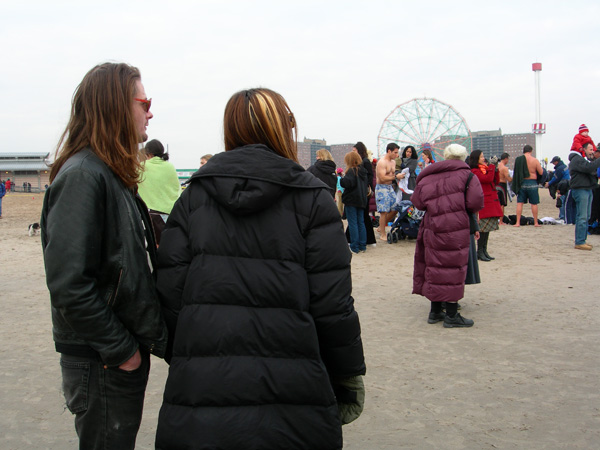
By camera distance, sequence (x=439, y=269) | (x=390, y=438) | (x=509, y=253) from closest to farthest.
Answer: (x=390, y=438)
(x=439, y=269)
(x=509, y=253)

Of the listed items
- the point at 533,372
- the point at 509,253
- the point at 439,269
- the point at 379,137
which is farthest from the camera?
the point at 379,137

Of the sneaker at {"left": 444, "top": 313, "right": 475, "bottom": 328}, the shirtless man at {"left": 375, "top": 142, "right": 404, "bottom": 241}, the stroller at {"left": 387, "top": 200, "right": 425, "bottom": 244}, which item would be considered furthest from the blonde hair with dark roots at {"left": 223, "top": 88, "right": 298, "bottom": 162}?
the stroller at {"left": 387, "top": 200, "right": 425, "bottom": 244}

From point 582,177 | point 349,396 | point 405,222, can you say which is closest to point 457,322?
point 349,396

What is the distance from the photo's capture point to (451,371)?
14.0 feet

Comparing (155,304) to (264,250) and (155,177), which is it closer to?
(264,250)

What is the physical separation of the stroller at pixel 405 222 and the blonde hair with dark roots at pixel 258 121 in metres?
9.84

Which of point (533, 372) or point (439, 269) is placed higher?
point (439, 269)

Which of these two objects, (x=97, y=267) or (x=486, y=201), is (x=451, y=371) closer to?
(x=97, y=267)

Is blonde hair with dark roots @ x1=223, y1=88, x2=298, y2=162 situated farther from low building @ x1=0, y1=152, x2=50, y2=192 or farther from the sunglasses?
low building @ x1=0, y1=152, x2=50, y2=192

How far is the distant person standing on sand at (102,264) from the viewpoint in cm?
177

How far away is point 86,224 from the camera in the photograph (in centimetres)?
179

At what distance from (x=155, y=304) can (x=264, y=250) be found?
1.56 feet

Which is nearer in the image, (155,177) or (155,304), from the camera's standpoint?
(155,304)

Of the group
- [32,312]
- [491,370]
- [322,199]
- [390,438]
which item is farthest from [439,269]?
[32,312]
